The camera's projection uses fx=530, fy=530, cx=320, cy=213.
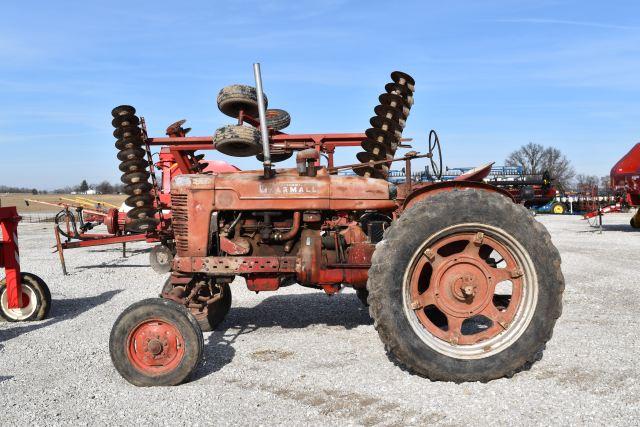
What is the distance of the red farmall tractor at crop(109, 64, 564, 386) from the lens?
3.61 m

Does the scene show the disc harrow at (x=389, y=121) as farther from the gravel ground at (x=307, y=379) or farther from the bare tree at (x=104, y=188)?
the bare tree at (x=104, y=188)

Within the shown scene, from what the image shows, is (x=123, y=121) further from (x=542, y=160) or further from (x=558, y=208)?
(x=542, y=160)

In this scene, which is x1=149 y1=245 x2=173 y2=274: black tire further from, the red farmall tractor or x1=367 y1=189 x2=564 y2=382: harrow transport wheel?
x1=367 y1=189 x2=564 y2=382: harrow transport wheel

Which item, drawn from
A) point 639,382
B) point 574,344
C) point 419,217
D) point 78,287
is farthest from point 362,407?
point 78,287

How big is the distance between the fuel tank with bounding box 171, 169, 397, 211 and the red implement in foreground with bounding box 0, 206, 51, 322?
2.82m

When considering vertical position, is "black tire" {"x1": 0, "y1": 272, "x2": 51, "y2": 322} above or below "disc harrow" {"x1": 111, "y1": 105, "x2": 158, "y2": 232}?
below

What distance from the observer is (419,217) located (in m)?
3.66

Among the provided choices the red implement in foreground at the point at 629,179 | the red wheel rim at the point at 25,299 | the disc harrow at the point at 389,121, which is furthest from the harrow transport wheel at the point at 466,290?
the red implement in foreground at the point at 629,179

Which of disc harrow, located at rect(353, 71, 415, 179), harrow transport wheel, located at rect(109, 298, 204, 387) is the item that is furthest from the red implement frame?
disc harrow, located at rect(353, 71, 415, 179)

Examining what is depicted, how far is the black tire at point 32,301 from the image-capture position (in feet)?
19.5

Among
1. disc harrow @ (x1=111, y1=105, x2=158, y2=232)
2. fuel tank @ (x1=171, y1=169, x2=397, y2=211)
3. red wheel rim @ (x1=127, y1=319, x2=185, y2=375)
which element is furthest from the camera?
disc harrow @ (x1=111, y1=105, x2=158, y2=232)

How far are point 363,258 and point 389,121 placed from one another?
199cm

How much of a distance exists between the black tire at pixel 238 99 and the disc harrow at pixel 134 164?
212cm

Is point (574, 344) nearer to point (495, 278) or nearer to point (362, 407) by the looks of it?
point (495, 278)
